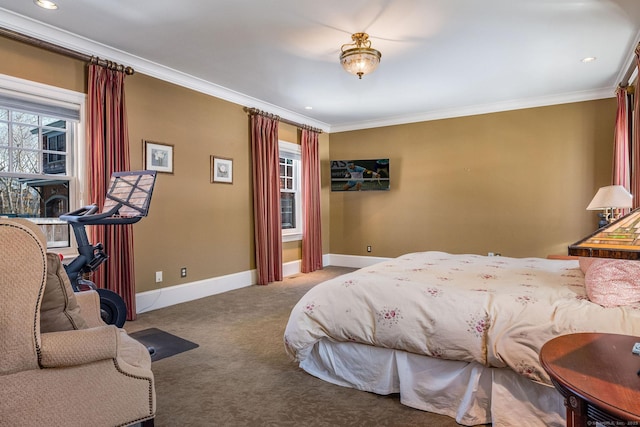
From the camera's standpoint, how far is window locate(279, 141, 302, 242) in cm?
609

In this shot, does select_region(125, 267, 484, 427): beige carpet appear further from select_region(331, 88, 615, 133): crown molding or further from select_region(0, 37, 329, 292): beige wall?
select_region(331, 88, 615, 133): crown molding

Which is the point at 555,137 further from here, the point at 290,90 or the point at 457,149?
the point at 290,90

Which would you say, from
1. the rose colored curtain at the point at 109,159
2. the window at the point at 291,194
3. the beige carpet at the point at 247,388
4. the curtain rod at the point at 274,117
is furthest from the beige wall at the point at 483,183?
the rose colored curtain at the point at 109,159

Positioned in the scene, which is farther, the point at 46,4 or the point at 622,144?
the point at 622,144

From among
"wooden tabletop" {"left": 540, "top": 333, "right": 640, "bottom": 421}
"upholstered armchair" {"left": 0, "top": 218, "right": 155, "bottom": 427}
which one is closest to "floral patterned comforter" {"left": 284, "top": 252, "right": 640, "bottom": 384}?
"wooden tabletop" {"left": 540, "top": 333, "right": 640, "bottom": 421}

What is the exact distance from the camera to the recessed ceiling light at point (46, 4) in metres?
2.72

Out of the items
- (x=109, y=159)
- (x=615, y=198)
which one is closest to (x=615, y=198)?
(x=615, y=198)

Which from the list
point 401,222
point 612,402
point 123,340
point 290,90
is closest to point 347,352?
point 123,340

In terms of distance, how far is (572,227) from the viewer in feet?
16.4

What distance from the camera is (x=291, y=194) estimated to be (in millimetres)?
6332

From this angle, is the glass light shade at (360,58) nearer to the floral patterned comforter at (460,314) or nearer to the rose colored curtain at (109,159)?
the floral patterned comforter at (460,314)

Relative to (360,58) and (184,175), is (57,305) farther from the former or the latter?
(184,175)

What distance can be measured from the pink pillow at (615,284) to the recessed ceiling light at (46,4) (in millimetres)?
4046

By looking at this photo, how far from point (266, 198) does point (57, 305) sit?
3907mm
